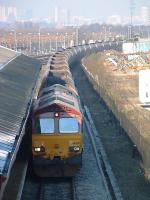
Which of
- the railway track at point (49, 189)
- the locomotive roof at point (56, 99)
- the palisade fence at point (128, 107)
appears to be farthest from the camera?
the palisade fence at point (128, 107)

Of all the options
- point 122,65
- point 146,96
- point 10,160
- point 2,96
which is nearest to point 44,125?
point 2,96

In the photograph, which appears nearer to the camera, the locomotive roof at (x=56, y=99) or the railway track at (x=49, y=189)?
the railway track at (x=49, y=189)

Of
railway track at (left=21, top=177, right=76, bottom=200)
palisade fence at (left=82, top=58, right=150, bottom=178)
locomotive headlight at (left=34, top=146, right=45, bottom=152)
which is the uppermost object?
locomotive headlight at (left=34, top=146, right=45, bottom=152)

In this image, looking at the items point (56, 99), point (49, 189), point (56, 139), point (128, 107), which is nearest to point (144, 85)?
point (128, 107)

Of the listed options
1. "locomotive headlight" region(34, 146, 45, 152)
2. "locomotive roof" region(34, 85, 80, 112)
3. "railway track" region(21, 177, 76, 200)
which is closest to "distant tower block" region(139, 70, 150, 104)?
"locomotive roof" region(34, 85, 80, 112)

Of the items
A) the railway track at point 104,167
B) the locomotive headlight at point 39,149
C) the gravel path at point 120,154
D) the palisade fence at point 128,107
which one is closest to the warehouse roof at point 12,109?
the locomotive headlight at point 39,149

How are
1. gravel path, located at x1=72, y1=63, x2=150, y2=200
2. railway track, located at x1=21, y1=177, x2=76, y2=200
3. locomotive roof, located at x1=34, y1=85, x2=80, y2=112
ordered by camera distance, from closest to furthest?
railway track, located at x1=21, y1=177, x2=76, y2=200
gravel path, located at x1=72, y1=63, x2=150, y2=200
locomotive roof, located at x1=34, y1=85, x2=80, y2=112

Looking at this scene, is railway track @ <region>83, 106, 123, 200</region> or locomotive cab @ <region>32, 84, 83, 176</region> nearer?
railway track @ <region>83, 106, 123, 200</region>

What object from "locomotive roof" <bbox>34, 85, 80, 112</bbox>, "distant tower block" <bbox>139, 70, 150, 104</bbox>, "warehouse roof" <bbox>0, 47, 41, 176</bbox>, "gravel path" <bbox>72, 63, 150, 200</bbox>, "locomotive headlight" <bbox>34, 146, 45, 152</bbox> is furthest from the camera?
"distant tower block" <bbox>139, 70, 150, 104</bbox>

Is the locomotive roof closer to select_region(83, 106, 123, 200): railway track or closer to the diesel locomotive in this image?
the diesel locomotive

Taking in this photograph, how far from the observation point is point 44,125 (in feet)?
47.0

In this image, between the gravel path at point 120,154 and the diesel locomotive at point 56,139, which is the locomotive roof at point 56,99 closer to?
the diesel locomotive at point 56,139

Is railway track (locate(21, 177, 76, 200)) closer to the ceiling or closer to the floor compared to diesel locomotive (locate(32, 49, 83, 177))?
closer to the floor

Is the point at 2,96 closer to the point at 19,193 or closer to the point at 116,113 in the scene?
the point at 19,193
